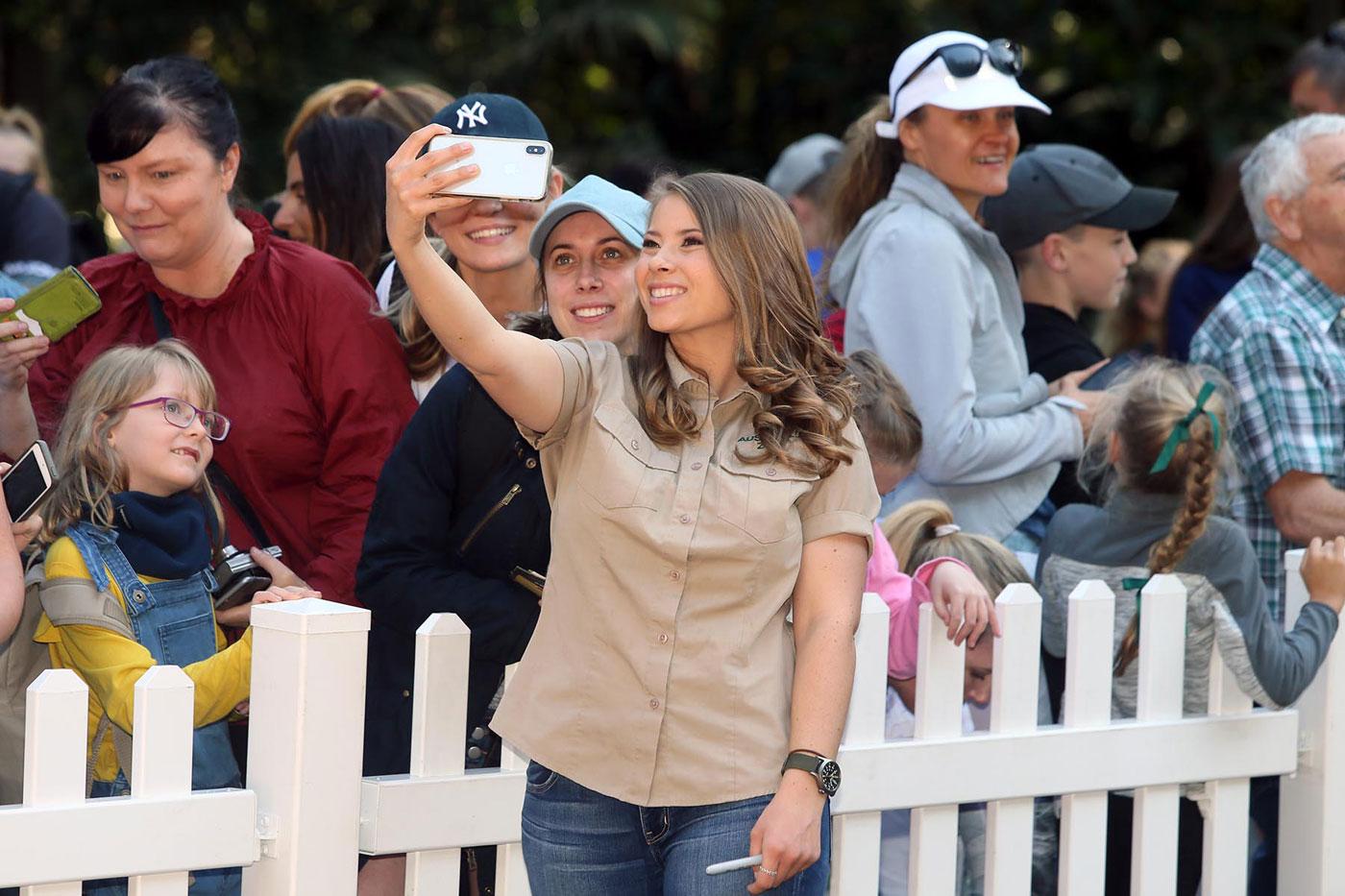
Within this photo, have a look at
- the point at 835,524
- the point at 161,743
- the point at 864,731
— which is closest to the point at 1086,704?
the point at 864,731

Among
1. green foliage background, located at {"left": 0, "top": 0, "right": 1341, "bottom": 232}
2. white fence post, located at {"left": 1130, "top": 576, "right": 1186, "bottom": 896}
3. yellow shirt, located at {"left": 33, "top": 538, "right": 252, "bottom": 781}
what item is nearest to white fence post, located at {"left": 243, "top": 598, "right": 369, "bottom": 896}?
yellow shirt, located at {"left": 33, "top": 538, "right": 252, "bottom": 781}

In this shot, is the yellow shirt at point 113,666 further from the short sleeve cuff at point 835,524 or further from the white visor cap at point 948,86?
the white visor cap at point 948,86

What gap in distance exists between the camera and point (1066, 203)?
436 cm

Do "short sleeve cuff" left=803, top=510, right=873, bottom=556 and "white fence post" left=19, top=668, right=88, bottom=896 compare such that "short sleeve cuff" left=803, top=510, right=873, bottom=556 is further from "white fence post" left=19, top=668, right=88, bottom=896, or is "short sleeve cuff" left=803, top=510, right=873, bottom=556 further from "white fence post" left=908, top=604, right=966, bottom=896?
"white fence post" left=19, top=668, right=88, bottom=896

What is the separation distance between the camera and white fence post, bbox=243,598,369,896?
8.22 ft

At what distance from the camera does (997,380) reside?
3941 mm

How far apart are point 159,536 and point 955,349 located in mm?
1796

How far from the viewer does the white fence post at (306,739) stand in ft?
8.22

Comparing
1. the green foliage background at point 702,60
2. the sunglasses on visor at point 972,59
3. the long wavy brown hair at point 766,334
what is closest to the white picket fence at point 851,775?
the long wavy brown hair at point 766,334

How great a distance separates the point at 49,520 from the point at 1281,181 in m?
3.10

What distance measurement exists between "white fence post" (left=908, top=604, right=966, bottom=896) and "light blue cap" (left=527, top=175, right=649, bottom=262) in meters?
0.92

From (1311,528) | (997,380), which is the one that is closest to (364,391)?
(997,380)

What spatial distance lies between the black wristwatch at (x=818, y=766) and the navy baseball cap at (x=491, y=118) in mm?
1125

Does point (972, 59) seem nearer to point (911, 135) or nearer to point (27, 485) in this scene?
point (911, 135)
